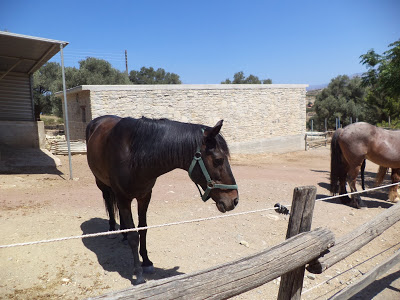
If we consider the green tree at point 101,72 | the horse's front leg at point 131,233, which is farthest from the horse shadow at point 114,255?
the green tree at point 101,72

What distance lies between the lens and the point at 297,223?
213 cm

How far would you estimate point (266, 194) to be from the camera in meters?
7.02

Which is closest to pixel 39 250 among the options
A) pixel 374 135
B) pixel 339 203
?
pixel 339 203

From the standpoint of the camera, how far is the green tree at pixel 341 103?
29031 mm

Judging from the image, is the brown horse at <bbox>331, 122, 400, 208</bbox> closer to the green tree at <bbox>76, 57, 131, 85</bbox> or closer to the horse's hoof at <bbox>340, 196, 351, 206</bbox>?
the horse's hoof at <bbox>340, 196, 351, 206</bbox>

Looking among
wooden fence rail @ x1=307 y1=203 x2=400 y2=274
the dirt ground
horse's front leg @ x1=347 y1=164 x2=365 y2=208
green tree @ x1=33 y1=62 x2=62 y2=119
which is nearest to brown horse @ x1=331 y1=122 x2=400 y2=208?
horse's front leg @ x1=347 y1=164 x2=365 y2=208

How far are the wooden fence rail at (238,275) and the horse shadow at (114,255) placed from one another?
1.90 metres

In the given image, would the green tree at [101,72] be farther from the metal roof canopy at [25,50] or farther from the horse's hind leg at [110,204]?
the horse's hind leg at [110,204]

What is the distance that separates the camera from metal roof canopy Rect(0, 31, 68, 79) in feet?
24.2

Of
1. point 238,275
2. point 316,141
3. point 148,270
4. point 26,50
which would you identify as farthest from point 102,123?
point 316,141

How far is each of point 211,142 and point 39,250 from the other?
2.84 m

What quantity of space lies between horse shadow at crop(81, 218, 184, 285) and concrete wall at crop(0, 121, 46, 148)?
833 centimetres

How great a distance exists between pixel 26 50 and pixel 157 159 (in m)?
8.45

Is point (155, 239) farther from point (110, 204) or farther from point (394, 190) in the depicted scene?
point (394, 190)
